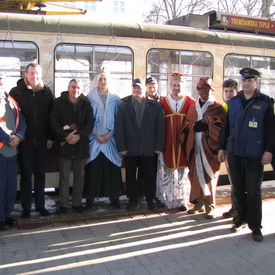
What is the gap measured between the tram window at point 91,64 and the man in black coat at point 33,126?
536mm

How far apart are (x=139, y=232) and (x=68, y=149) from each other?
1.39 m

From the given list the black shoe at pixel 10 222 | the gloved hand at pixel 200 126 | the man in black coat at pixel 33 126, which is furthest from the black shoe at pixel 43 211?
the gloved hand at pixel 200 126

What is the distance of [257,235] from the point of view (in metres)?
4.21

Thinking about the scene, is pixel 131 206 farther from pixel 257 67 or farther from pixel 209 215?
pixel 257 67

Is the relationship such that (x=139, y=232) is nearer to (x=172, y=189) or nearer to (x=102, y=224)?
(x=102, y=224)

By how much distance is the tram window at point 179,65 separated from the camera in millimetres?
5730

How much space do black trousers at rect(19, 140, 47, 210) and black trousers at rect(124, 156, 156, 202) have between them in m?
1.12

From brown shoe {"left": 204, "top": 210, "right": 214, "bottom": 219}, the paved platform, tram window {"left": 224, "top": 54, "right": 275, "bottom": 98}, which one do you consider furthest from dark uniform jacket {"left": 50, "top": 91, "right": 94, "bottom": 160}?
tram window {"left": 224, "top": 54, "right": 275, "bottom": 98}

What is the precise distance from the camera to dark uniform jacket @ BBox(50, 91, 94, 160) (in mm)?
4723

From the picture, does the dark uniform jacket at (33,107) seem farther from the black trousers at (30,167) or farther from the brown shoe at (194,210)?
the brown shoe at (194,210)

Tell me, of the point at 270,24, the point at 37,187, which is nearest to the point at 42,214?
the point at 37,187

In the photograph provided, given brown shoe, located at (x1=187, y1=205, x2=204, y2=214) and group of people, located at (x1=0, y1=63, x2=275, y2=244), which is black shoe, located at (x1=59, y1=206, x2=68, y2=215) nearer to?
group of people, located at (x1=0, y1=63, x2=275, y2=244)

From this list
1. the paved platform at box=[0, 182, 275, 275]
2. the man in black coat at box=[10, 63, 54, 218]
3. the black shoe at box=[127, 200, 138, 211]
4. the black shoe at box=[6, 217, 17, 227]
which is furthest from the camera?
the black shoe at box=[127, 200, 138, 211]

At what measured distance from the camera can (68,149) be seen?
480 centimetres
